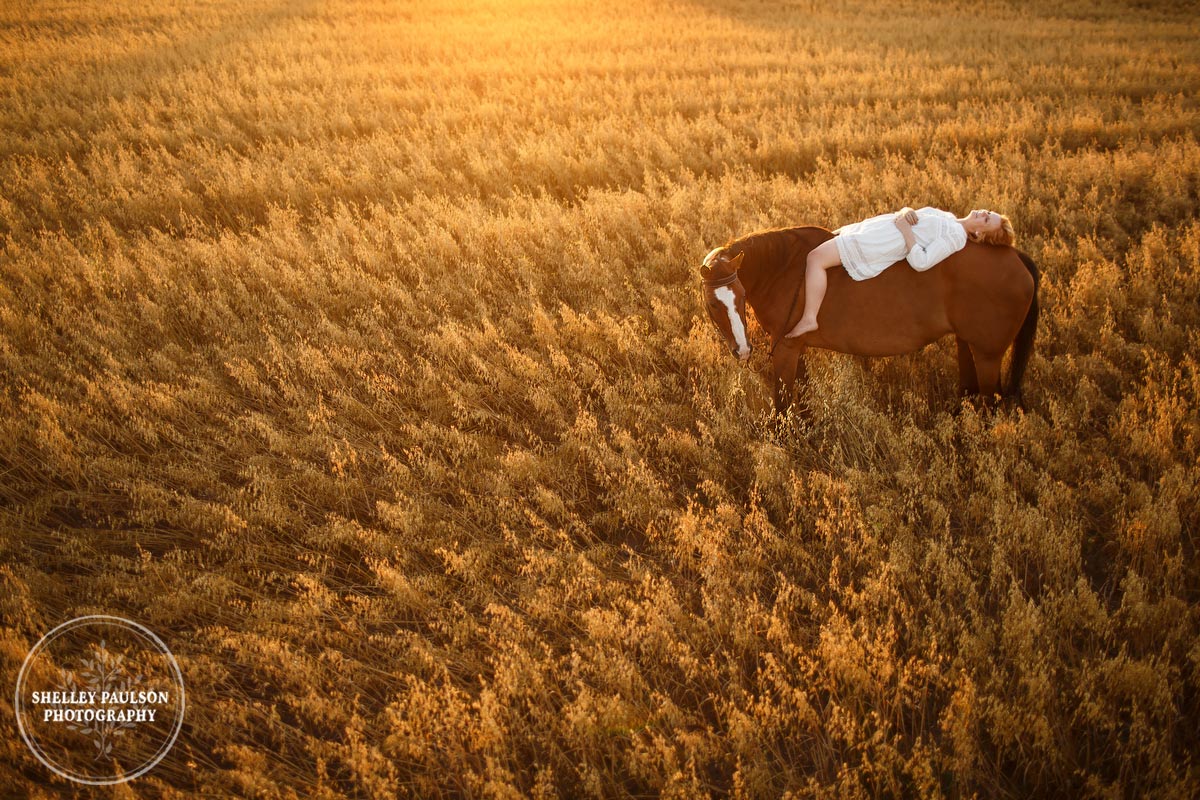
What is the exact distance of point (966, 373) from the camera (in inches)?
177

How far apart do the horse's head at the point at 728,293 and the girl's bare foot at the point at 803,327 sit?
494mm

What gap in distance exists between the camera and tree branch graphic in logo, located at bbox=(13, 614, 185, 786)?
2.76m

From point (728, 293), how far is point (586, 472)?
1546 millimetres

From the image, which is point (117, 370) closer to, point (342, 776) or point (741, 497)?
point (342, 776)

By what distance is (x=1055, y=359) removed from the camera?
15.3ft

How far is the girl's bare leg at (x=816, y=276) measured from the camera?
4.16m

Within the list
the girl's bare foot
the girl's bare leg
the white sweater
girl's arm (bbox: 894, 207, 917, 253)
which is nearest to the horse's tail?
the white sweater

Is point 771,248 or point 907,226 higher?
point 907,226

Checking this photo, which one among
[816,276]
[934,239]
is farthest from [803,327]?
[934,239]

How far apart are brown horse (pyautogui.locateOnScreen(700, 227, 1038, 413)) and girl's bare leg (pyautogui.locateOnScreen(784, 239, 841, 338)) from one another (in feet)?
0.20

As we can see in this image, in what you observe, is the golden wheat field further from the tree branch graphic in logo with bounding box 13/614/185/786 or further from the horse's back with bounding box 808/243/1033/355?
the horse's back with bounding box 808/243/1033/355

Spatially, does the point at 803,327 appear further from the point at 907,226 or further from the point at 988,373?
the point at 988,373

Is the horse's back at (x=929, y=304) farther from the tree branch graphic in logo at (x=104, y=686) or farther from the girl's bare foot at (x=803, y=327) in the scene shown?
the tree branch graphic in logo at (x=104, y=686)

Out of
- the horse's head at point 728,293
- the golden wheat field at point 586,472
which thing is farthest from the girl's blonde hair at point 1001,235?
the horse's head at point 728,293
